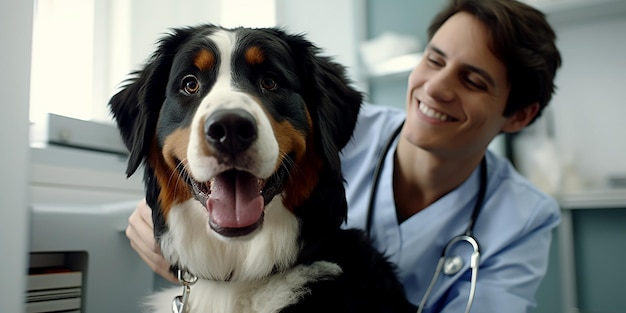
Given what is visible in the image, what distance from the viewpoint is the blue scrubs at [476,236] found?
4.60ft

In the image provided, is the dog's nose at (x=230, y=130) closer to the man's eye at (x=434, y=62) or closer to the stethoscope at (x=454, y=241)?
the stethoscope at (x=454, y=241)

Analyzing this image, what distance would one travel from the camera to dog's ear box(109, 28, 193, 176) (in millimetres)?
1080

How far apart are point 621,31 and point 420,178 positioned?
173 centimetres

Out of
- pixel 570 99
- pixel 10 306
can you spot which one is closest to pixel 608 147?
pixel 570 99

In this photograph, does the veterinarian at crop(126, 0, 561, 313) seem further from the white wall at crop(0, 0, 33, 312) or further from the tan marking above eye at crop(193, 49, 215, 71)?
the white wall at crop(0, 0, 33, 312)

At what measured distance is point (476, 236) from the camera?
1503 mm

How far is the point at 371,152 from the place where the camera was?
1.73 metres

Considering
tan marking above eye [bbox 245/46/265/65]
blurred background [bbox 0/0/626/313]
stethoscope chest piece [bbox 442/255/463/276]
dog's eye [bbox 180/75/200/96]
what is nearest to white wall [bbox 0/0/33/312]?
blurred background [bbox 0/0/626/313]

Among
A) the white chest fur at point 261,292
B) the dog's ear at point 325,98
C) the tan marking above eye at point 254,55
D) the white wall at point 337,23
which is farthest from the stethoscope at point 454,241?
the white wall at point 337,23

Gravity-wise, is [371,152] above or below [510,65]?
below

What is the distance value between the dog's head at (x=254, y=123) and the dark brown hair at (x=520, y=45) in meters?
0.60

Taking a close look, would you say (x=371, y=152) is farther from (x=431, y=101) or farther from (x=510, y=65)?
(x=510, y=65)

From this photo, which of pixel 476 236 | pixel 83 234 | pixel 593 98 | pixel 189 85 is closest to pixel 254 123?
pixel 189 85

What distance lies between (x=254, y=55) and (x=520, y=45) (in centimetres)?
91
